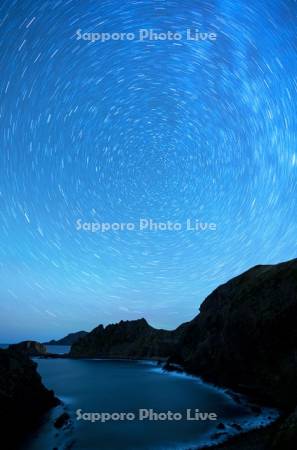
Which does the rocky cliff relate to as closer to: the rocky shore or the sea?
the rocky shore

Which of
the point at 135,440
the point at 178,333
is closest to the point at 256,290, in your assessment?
the point at 135,440

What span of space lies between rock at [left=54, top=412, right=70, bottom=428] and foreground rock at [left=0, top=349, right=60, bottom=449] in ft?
7.11

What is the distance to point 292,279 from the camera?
164ft

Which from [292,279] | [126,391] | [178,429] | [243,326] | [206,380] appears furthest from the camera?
[206,380]

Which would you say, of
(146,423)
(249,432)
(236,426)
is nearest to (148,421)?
(146,423)

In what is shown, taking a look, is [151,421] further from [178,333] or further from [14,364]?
[178,333]

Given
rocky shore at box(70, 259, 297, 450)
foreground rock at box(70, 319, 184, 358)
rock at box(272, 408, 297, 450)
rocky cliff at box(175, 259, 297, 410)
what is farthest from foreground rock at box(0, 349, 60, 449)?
foreground rock at box(70, 319, 184, 358)

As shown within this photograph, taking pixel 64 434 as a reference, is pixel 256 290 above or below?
above

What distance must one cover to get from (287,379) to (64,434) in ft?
91.6

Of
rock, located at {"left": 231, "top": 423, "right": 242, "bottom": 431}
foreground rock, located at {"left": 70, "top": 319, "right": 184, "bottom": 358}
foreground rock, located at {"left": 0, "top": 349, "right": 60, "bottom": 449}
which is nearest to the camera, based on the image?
rock, located at {"left": 231, "top": 423, "right": 242, "bottom": 431}

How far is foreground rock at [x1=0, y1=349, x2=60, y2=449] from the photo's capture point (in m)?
32.9

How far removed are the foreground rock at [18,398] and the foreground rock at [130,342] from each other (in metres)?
121

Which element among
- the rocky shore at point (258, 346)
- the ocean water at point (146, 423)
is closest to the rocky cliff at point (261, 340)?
the rocky shore at point (258, 346)

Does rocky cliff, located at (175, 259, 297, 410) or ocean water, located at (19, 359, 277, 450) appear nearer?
ocean water, located at (19, 359, 277, 450)
